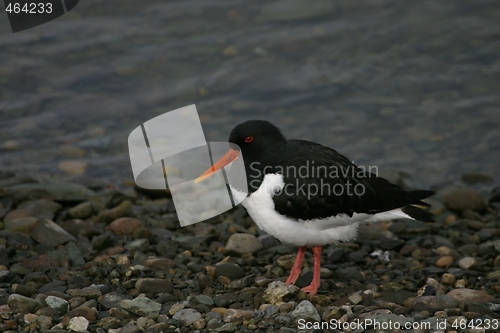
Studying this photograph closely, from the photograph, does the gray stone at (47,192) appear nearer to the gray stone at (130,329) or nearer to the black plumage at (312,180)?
the black plumage at (312,180)

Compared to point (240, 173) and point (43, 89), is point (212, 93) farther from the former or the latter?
point (240, 173)

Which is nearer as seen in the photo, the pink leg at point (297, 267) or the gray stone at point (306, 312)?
the gray stone at point (306, 312)

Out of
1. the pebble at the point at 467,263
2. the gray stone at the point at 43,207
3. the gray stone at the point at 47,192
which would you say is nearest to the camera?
the pebble at the point at 467,263

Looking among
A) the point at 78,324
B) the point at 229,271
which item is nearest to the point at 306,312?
the point at 229,271

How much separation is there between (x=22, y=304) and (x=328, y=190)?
8.02ft

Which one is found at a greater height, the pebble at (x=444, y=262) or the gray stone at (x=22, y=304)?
the gray stone at (x=22, y=304)

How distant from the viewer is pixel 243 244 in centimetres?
581

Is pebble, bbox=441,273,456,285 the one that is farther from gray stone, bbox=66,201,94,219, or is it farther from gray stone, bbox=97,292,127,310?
gray stone, bbox=66,201,94,219

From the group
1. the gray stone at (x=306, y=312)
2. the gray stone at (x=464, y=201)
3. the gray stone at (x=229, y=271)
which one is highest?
the gray stone at (x=306, y=312)

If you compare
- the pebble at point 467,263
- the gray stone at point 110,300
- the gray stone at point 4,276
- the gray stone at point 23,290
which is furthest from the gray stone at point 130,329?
the pebble at point 467,263

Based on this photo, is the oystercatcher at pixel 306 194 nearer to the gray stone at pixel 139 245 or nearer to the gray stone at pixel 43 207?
the gray stone at pixel 139 245

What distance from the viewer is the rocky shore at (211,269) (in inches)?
175

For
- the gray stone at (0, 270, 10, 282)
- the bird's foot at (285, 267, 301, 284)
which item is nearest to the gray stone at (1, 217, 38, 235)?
the gray stone at (0, 270, 10, 282)

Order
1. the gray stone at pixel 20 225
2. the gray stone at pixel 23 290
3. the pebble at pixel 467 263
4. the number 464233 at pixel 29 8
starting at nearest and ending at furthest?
the gray stone at pixel 23 290 → the pebble at pixel 467 263 → the gray stone at pixel 20 225 → the number 464233 at pixel 29 8
